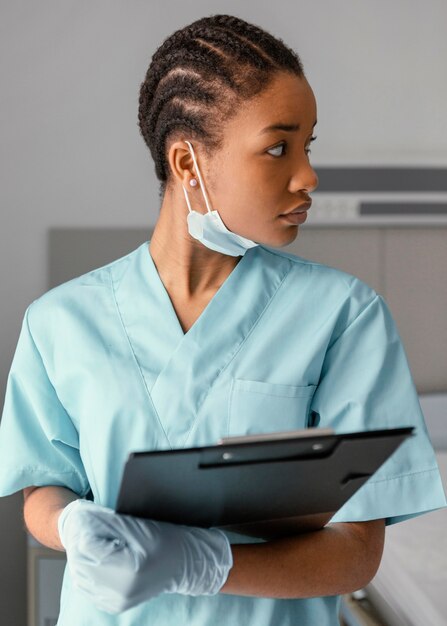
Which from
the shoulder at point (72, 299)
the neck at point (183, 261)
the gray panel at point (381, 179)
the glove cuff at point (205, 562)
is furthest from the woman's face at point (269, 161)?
the gray panel at point (381, 179)

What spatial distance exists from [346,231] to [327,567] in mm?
2160

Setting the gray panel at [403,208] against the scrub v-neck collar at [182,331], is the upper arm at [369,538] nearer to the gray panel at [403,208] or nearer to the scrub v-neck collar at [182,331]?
the scrub v-neck collar at [182,331]

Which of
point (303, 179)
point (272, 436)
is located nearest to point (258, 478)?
point (272, 436)

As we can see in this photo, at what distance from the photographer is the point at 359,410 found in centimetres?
123

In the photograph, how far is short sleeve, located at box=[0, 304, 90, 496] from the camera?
1.37 metres

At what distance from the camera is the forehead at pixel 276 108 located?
46.3 inches

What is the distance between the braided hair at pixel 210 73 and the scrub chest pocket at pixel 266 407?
34cm

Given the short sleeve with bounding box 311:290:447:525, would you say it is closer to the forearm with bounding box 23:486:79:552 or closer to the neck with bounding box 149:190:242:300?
the neck with bounding box 149:190:242:300

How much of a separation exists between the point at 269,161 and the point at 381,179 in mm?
2099

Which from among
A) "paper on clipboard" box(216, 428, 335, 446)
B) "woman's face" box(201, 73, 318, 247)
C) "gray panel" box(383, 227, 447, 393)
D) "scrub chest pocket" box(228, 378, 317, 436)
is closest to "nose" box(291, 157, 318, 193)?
"woman's face" box(201, 73, 318, 247)

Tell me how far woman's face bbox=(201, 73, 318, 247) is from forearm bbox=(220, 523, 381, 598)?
0.41 metres

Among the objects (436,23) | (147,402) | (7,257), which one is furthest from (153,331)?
(436,23)

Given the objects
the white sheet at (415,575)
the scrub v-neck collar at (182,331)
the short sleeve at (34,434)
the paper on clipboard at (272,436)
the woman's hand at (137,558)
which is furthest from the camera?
the white sheet at (415,575)

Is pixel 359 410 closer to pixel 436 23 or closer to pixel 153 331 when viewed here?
pixel 153 331
